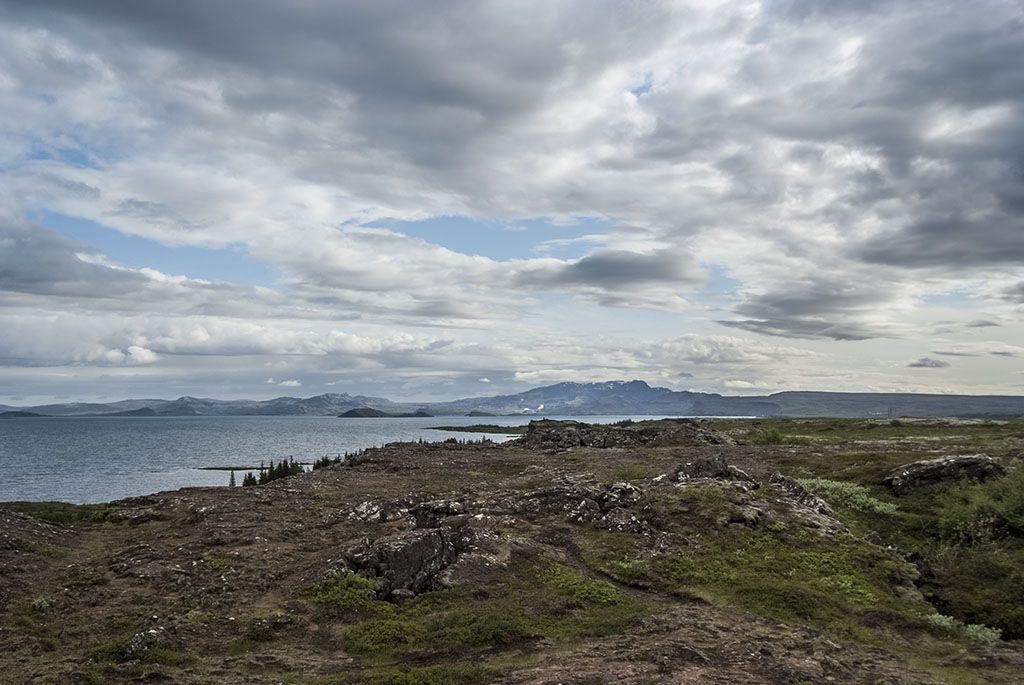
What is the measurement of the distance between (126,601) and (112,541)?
Result: 13271 mm

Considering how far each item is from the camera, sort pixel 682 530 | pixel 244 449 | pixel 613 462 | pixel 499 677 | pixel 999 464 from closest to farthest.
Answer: pixel 499 677 → pixel 682 530 → pixel 999 464 → pixel 613 462 → pixel 244 449

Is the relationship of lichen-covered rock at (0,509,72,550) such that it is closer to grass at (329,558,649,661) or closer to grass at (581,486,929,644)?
grass at (329,558,649,661)

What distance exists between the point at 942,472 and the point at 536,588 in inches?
1351

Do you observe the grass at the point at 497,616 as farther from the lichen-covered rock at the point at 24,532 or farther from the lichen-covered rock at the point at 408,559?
the lichen-covered rock at the point at 24,532

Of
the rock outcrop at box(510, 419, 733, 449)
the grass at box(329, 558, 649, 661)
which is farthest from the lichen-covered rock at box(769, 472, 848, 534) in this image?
the rock outcrop at box(510, 419, 733, 449)

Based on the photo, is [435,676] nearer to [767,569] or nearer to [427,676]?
[427,676]

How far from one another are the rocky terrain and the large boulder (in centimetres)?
34

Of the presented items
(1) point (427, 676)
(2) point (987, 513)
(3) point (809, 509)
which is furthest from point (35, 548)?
(2) point (987, 513)

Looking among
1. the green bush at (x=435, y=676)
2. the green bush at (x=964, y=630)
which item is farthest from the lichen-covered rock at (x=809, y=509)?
the green bush at (x=435, y=676)

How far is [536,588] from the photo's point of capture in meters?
23.1

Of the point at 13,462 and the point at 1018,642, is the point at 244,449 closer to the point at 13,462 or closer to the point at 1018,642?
the point at 13,462

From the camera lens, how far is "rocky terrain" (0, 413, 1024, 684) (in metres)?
17.1

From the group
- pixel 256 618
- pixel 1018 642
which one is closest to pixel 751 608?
pixel 1018 642

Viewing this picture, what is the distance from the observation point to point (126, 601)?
21547mm
